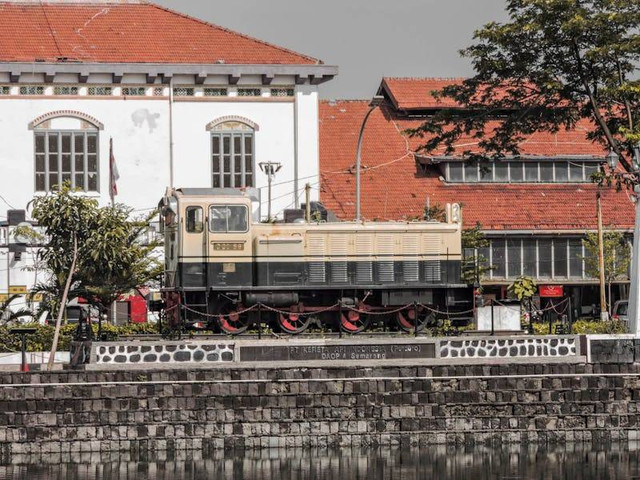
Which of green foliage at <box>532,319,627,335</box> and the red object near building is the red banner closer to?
the red object near building

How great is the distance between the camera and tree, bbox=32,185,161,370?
140 feet

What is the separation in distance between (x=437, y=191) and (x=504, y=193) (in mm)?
2748

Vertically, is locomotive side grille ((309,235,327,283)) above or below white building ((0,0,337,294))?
below

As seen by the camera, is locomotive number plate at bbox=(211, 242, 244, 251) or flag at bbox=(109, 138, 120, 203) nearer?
locomotive number plate at bbox=(211, 242, 244, 251)

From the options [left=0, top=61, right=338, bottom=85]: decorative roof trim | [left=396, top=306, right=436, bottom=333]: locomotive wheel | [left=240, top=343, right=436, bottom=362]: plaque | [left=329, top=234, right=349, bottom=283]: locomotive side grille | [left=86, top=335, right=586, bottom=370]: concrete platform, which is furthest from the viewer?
[left=0, top=61, right=338, bottom=85]: decorative roof trim

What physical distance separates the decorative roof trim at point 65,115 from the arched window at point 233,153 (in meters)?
4.12

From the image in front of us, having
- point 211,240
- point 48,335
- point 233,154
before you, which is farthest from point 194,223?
point 233,154

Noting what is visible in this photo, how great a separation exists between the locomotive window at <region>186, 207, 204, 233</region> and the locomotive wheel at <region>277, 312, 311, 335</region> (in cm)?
303

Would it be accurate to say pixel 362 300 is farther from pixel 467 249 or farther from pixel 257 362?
pixel 467 249

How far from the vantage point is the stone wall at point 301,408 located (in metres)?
33.0

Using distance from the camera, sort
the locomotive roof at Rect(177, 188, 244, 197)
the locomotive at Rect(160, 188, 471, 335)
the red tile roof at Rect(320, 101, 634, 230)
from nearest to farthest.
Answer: the locomotive at Rect(160, 188, 471, 335), the locomotive roof at Rect(177, 188, 244, 197), the red tile roof at Rect(320, 101, 634, 230)

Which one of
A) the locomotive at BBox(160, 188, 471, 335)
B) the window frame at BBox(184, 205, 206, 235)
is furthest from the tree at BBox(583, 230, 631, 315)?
the window frame at BBox(184, 205, 206, 235)

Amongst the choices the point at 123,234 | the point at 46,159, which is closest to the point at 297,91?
the point at 46,159

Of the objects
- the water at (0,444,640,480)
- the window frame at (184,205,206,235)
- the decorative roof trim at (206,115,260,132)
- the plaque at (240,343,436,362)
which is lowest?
the water at (0,444,640,480)
